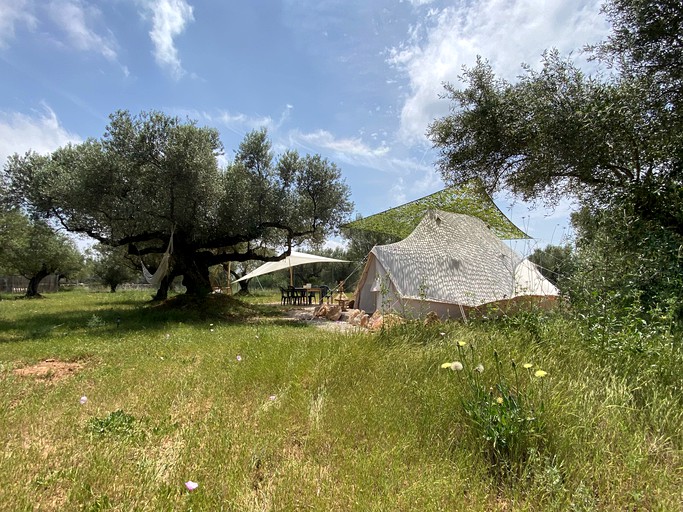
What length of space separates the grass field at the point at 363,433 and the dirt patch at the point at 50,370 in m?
0.29

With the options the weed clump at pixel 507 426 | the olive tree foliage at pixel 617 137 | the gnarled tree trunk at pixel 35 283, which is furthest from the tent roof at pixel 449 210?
the gnarled tree trunk at pixel 35 283

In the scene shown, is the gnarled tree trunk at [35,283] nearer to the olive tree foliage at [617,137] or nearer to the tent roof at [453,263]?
the tent roof at [453,263]

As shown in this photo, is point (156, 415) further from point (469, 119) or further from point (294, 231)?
point (294, 231)

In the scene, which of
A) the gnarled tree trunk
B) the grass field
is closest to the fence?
the gnarled tree trunk

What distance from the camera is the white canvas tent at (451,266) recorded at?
25.2ft

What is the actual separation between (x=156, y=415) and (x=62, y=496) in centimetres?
97

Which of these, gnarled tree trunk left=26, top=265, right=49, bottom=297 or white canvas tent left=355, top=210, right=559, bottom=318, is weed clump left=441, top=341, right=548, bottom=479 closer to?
white canvas tent left=355, top=210, right=559, bottom=318

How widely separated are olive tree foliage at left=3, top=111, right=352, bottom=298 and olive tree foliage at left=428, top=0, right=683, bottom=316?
6.32 m

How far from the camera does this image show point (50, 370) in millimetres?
4176

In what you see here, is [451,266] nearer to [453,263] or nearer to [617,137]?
[453,263]

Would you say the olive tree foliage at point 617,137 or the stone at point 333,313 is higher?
the olive tree foliage at point 617,137

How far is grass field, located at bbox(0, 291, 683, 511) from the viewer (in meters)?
1.56

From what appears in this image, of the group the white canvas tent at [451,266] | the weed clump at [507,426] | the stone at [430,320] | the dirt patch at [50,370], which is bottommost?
the dirt patch at [50,370]

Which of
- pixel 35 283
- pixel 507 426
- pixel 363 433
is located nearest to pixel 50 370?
pixel 363 433
